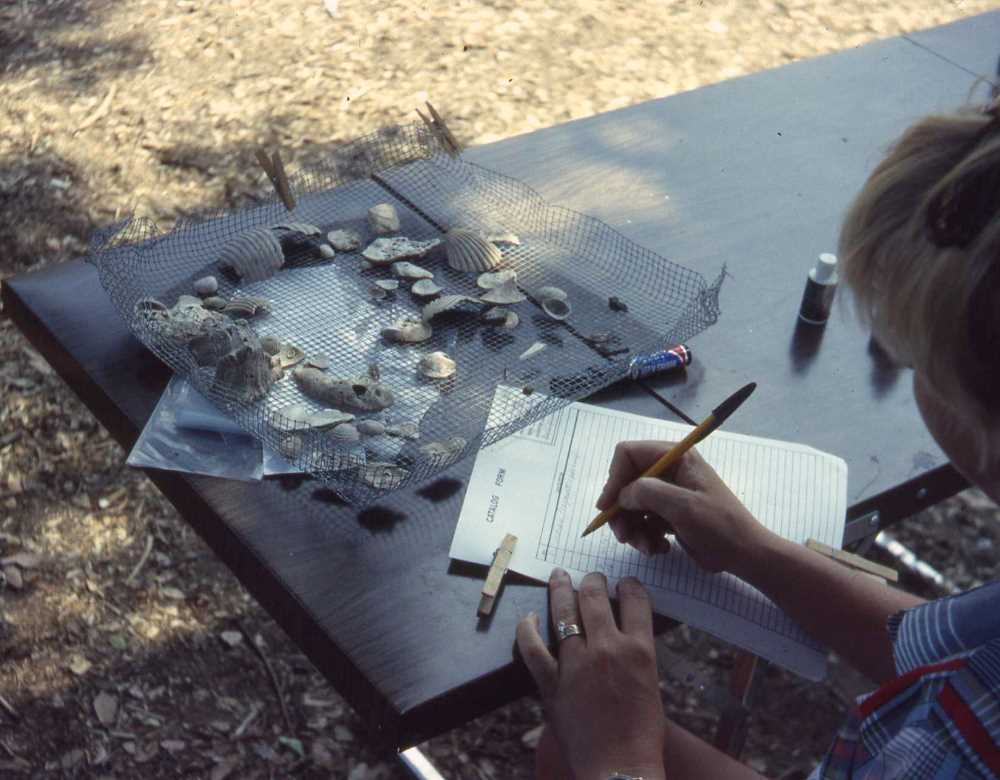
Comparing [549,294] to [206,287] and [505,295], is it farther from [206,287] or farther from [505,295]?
[206,287]

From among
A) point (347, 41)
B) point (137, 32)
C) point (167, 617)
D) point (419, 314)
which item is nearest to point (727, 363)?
point (419, 314)

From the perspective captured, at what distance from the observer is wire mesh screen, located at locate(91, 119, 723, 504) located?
1.30m

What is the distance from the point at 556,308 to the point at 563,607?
49cm

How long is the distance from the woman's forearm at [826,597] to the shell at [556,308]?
430 mm

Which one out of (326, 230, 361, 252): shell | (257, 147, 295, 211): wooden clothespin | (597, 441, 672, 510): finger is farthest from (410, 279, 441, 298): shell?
(597, 441, 672, 510): finger

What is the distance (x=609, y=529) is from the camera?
127 centimetres

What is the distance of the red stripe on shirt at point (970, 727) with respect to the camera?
0.90 m

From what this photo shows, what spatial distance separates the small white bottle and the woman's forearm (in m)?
0.46

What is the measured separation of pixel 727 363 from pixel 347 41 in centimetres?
271

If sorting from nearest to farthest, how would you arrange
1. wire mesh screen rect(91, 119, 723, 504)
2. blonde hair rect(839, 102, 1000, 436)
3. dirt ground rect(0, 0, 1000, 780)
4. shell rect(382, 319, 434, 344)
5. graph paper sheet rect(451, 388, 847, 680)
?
blonde hair rect(839, 102, 1000, 436)
graph paper sheet rect(451, 388, 847, 680)
wire mesh screen rect(91, 119, 723, 504)
shell rect(382, 319, 434, 344)
dirt ground rect(0, 0, 1000, 780)

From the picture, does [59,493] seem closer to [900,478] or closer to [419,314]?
[419,314]

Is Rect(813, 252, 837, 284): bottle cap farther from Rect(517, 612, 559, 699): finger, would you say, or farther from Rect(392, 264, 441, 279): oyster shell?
Rect(517, 612, 559, 699): finger

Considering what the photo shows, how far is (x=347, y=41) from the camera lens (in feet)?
12.6

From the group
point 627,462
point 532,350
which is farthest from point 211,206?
point 627,462
